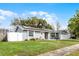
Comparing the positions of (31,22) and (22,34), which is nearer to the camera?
(31,22)

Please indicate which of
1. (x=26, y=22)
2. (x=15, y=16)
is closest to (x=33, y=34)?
(x=26, y=22)

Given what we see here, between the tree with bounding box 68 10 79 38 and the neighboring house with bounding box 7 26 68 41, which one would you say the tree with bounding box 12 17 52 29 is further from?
→ the tree with bounding box 68 10 79 38

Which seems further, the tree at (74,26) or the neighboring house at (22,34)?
the neighboring house at (22,34)

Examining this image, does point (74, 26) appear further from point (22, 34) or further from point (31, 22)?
point (22, 34)

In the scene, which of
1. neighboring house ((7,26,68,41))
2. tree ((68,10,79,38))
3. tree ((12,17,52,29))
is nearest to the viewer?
tree ((12,17,52,29))

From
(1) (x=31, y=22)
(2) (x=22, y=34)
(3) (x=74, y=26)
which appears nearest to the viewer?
(1) (x=31, y=22)

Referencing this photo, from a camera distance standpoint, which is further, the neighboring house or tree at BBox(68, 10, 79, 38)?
the neighboring house

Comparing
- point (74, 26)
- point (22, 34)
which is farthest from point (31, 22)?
point (74, 26)

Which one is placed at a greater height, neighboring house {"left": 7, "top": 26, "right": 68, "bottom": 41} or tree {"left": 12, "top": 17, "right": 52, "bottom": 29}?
tree {"left": 12, "top": 17, "right": 52, "bottom": 29}

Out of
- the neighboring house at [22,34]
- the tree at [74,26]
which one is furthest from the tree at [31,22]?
the tree at [74,26]

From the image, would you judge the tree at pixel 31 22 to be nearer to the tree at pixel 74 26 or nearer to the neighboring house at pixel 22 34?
the neighboring house at pixel 22 34

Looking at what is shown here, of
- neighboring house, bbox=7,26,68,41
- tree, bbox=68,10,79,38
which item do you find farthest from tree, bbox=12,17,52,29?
tree, bbox=68,10,79,38

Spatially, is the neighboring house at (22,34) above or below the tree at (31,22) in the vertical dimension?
below

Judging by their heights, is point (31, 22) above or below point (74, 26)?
above
